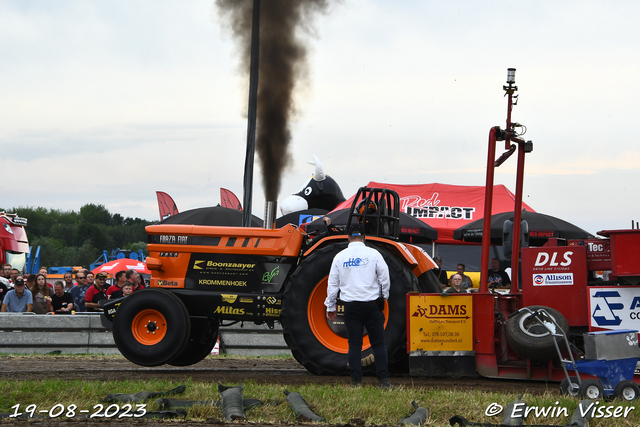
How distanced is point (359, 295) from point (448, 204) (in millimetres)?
12614

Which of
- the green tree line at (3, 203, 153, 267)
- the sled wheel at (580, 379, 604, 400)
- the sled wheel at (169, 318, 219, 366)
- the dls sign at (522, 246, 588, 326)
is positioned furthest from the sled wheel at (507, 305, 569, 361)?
the green tree line at (3, 203, 153, 267)

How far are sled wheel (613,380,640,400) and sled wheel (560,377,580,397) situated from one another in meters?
0.33

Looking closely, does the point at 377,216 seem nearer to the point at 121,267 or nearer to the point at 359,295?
the point at 359,295

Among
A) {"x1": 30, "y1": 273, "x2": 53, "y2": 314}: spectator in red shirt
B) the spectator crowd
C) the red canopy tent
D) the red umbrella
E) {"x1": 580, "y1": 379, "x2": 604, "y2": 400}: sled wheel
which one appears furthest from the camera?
the red umbrella

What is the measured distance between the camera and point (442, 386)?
7.00 m

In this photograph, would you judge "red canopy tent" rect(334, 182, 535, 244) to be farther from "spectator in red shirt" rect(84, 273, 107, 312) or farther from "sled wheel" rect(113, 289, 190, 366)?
"sled wheel" rect(113, 289, 190, 366)

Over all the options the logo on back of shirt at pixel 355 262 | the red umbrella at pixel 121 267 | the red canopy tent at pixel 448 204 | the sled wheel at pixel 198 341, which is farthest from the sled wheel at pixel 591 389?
the red umbrella at pixel 121 267

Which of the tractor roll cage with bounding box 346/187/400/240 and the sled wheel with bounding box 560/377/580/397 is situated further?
the tractor roll cage with bounding box 346/187/400/240

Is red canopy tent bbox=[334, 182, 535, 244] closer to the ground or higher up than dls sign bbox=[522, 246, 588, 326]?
higher up

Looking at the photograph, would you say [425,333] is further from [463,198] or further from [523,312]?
[463,198]

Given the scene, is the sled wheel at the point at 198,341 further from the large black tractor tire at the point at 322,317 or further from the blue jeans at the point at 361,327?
the blue jeans at the point at 361,327

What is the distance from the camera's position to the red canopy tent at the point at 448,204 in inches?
742

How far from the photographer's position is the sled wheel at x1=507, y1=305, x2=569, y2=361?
737 cm

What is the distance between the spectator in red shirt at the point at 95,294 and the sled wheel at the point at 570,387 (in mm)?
8806
